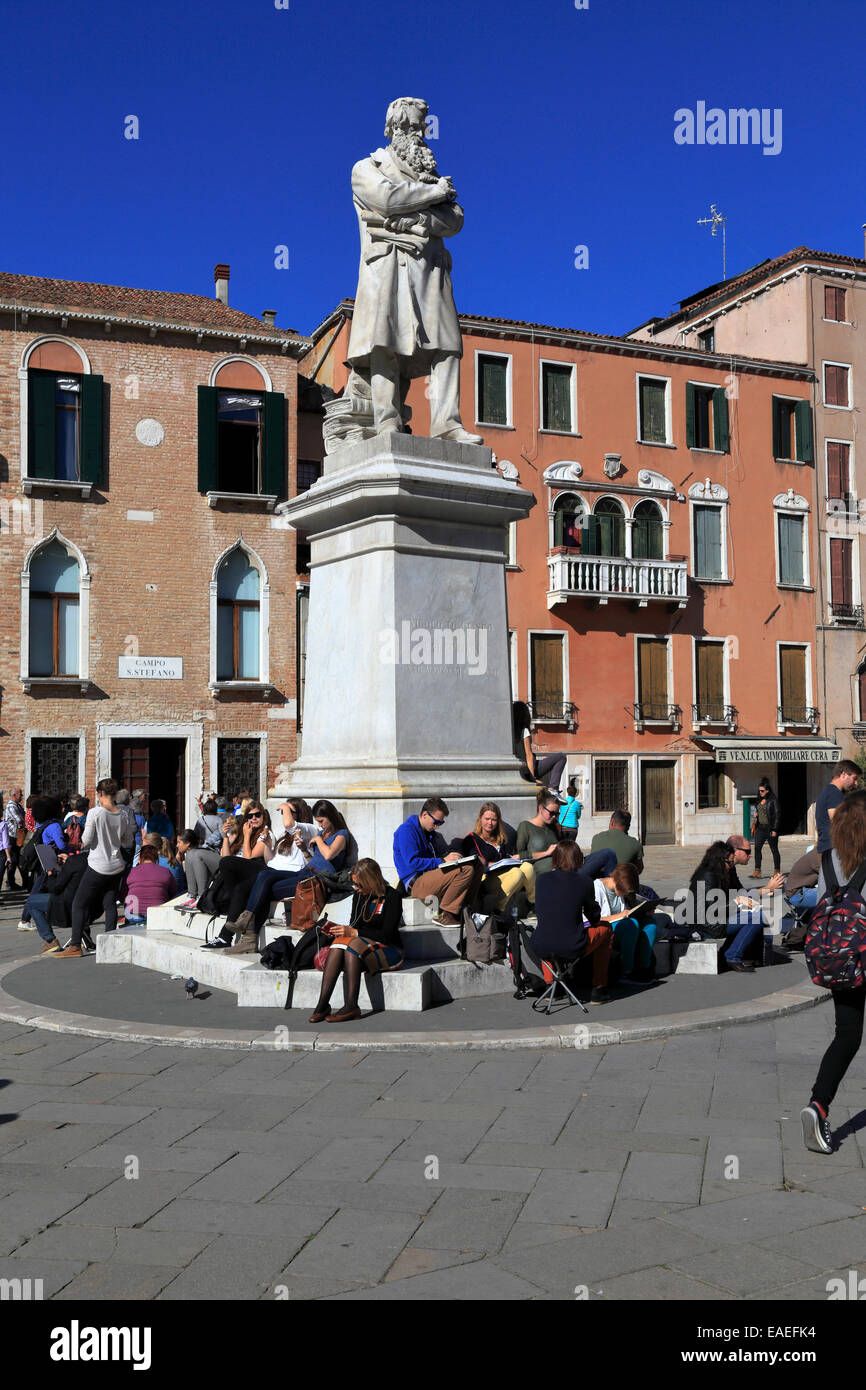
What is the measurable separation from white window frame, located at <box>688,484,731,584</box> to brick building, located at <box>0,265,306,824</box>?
451 inches

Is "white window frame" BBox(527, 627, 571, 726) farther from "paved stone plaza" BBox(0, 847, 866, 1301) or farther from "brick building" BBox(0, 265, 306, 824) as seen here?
"paved stone plaza" BBox(0, 847, 866, 1301)

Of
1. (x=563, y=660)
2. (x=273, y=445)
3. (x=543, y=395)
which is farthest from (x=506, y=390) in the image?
(x=563, y=660)

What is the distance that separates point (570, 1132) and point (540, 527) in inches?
1075

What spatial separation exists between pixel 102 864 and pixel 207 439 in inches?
713

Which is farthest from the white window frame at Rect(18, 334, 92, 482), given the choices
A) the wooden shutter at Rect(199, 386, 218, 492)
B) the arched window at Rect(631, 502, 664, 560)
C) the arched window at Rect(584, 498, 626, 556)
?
the arched window at Rect(631, 502, 664, 560)

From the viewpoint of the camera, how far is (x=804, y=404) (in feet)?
117

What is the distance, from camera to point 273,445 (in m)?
28.6

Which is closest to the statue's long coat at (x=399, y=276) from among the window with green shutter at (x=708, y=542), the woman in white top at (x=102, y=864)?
the woman in white top at (x=102, y=864)

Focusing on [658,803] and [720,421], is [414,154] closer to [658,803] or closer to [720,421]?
[658,803]

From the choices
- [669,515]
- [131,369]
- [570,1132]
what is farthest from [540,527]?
[570,1132]

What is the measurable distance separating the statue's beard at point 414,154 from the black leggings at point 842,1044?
7.30 m

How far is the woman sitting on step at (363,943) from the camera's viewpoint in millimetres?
7797

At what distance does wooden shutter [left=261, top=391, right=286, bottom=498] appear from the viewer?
28.5 m
